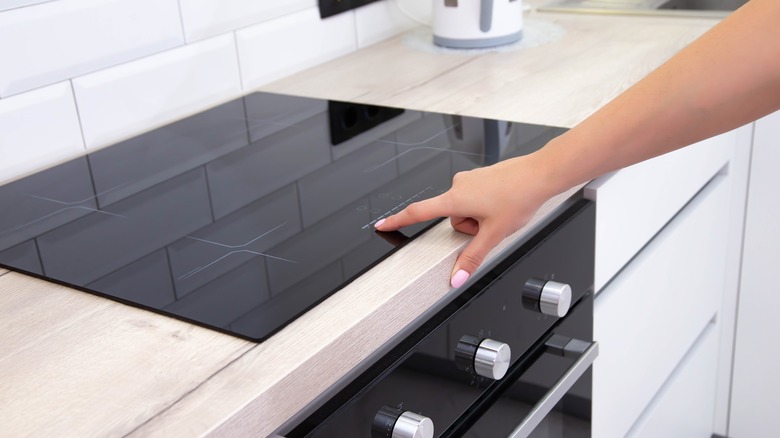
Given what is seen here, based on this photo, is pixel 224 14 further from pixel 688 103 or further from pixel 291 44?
pixel 688 103

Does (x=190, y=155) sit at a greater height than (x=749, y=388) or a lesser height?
greater

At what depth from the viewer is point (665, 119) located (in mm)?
779

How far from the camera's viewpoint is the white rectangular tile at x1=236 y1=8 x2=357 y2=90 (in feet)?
4.71

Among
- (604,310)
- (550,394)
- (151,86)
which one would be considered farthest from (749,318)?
(151,86)

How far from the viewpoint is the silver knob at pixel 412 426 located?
73cm

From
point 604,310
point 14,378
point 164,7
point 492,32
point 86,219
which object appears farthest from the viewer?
point 492,32

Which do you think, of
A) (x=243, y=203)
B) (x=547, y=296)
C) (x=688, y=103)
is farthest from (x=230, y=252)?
(x=688, y=103)

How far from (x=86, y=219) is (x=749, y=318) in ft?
4.19

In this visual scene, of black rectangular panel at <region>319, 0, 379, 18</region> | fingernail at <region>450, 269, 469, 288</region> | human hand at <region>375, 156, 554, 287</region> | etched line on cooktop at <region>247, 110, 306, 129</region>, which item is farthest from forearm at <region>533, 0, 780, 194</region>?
black rectangular panel at <region>319, 0, 379, 18</region>

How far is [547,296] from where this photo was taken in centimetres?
95

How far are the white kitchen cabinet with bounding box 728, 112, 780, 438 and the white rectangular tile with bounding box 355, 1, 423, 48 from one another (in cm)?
69

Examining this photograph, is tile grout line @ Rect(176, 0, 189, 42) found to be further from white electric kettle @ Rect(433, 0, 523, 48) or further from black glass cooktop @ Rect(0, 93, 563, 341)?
white electric kettle @ Rect(433, 0, 523, 48)

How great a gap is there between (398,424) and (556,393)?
0.33 meters

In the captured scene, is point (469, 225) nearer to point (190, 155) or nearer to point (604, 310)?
point (604, 310)
